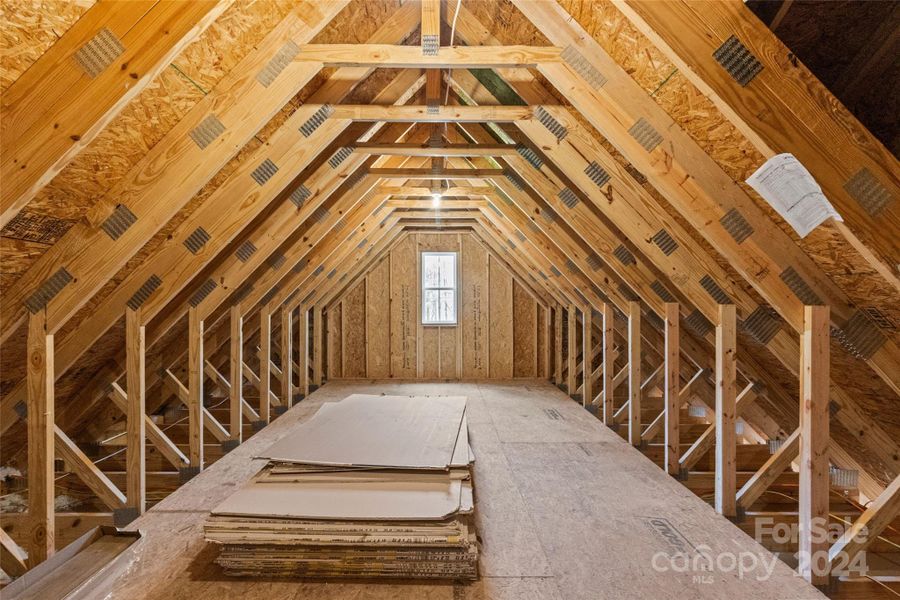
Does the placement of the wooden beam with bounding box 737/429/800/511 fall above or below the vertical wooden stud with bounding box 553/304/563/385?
below

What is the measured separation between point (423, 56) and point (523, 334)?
715 cm

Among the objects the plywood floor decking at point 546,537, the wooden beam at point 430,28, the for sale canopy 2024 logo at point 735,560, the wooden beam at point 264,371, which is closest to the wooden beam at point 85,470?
the plywood floor decking at point 546,537

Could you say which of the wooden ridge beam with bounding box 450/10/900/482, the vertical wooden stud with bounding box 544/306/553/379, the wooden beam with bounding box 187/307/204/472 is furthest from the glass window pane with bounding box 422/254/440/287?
the wooden ridge beam with bounding box 450/10/900/482

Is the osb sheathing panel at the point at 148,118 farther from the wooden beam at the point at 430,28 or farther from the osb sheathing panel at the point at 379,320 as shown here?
the osb sheathing panel at the point at 379,320

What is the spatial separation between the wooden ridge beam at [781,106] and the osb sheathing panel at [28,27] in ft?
5.86

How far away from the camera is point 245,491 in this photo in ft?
9.25

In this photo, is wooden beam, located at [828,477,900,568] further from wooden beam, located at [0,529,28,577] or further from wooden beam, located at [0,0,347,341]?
wooden beam, located at [0,529,28,577]

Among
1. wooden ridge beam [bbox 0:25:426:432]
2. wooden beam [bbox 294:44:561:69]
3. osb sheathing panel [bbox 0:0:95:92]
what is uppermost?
wooden beam [bbox 294:44:561:69]

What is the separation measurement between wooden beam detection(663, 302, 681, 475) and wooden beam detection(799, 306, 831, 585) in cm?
144

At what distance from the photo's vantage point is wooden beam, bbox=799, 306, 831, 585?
2.53 meters

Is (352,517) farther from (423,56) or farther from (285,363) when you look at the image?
(285,363)

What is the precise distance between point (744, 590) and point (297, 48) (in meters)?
3.07

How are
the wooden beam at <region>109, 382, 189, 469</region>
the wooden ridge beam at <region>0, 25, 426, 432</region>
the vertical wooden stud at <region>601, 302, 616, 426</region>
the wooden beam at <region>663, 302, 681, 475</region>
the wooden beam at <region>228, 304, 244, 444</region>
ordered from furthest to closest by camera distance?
1. the vertical wooden stud at <region>601, 302, 616, 426</region>
2. the wooden beam at <region>228, 304, 244, 444</region>
3. the wooden beam at <region>663, 302, 681, 475</region>
4. the wooden beam at <region>109, 382, 189, 469</region>
5. the wooden ridge beam at <region>0, 25, 426, 432</region>

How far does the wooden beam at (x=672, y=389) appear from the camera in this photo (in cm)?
407
